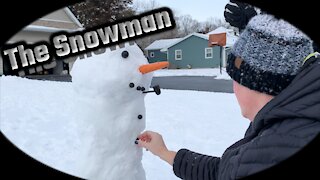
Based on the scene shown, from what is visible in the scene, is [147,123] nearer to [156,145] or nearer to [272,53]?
[156,145]

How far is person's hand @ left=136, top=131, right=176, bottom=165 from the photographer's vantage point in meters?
0.92

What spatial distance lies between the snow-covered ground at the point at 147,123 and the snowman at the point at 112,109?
0.31ft

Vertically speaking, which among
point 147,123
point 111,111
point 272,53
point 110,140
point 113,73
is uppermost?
point 272,53

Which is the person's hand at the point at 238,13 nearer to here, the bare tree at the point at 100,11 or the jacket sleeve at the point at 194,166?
the bare tree at the point at 100,11

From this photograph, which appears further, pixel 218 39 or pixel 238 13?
pixel 218 39

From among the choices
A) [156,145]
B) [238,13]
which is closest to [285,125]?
[238,13]

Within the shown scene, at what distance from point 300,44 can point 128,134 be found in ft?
2.16

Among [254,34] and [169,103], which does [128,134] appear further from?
[169,103]

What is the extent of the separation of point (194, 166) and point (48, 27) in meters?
0.53

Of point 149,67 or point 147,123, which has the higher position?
point 149,67

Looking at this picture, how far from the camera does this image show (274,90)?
25.2 inches

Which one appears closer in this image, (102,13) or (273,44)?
(273,44)

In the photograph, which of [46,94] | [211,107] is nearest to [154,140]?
[211,107]

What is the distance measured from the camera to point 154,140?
968 millimetres
